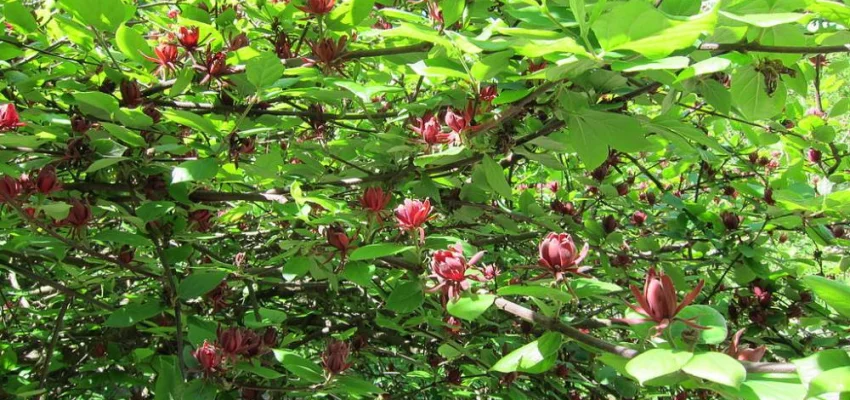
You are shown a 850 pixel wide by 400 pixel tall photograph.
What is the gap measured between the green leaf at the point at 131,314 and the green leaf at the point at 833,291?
5.19ft

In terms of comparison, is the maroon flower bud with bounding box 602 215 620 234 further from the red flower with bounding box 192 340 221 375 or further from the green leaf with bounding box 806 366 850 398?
the green leaf with bounding box 806 366 850 398

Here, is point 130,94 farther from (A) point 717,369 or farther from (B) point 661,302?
(A) point 717,369

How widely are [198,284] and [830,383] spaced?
144cm

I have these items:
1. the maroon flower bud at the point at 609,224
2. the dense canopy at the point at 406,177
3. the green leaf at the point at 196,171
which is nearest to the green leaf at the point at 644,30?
the dense canopy at the point at 406,177

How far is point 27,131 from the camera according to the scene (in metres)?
1.81

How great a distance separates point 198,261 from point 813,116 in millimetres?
2677

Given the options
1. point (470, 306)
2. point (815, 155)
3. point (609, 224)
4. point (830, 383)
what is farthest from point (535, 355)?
point (815, 155)

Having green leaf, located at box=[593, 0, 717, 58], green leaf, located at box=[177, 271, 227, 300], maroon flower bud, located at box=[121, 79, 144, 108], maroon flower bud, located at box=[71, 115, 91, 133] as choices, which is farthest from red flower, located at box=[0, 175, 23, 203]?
green leaf, located at box=[593, 0, 717, 58]

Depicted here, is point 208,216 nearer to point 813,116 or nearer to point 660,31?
point 660,31

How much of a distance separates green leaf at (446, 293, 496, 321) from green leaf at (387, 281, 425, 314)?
277 mm

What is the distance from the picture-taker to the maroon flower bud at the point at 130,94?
5.32 ft

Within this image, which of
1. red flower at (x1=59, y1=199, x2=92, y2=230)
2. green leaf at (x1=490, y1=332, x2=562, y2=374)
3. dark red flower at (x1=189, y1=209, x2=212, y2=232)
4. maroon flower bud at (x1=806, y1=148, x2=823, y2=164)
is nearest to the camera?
green leaf at (x1=490, y1=332, x2=562, y2=374)

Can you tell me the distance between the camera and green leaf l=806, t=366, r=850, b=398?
72 centimetres

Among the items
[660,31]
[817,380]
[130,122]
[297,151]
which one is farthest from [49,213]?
[817,380]
